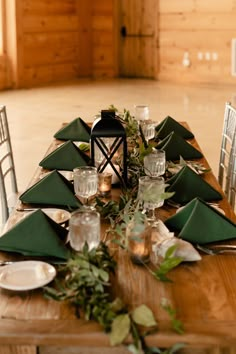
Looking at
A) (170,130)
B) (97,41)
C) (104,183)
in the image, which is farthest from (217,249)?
(97,41)

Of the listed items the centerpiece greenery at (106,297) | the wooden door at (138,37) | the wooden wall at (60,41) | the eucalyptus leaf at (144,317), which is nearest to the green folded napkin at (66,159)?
the centerpiece greenery at (106,297)

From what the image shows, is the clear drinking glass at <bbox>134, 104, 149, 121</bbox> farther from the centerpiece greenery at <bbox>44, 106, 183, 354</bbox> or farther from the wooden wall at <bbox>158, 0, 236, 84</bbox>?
the wooden wall at <bbox>158, 0, 236, 84</bbox>

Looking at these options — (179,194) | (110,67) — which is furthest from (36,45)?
(179,194)

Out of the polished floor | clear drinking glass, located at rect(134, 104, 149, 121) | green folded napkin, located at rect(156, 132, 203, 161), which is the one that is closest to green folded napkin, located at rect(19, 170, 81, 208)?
green folded napkin, located at rect(156, 132, 203, 161)

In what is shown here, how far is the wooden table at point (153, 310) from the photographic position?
133cm

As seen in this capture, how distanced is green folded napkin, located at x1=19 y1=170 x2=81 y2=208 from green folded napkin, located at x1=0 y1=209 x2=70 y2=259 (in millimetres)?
361

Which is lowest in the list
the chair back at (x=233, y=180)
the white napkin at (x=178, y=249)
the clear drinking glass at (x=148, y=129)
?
the chair back at (x=233, y=180)

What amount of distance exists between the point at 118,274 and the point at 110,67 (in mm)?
9784

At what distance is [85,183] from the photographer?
212 cm

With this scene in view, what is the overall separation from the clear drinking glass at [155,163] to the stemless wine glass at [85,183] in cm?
26

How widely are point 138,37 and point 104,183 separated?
29.2 ft

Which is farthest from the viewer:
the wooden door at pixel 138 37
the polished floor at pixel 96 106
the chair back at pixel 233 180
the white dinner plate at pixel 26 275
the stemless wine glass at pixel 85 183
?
the wooden door at pixel 138 37

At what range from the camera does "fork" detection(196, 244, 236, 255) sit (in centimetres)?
175

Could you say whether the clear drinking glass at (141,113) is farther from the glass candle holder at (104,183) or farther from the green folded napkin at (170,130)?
the glass candle holder at (104,183)
